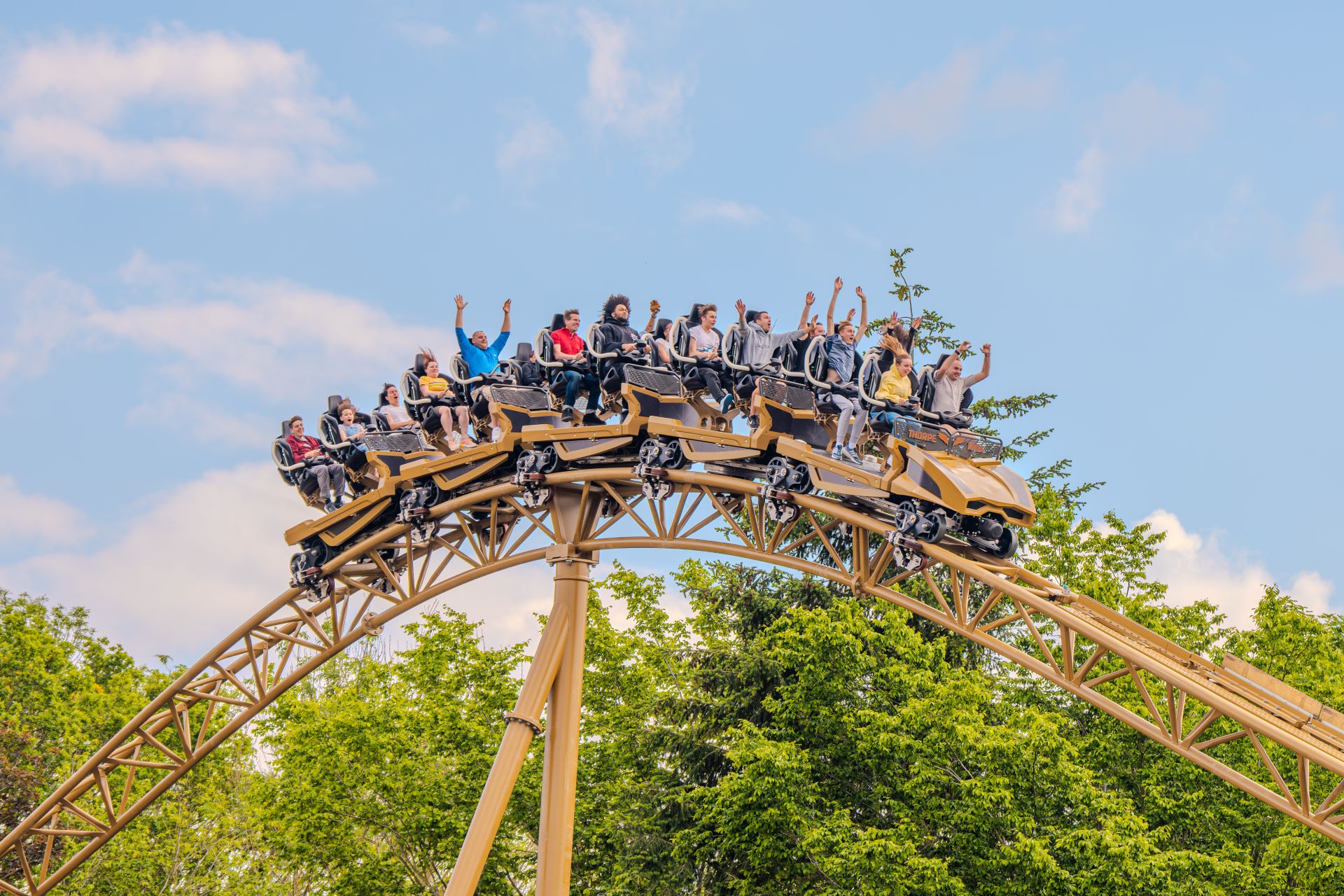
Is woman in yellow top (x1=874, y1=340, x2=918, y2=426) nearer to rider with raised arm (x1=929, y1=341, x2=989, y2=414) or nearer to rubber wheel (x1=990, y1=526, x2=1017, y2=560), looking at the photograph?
rider with raised arm (x1=929, y1=341, x2=989, y2=414)

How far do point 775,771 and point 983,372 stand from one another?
26.8 ft

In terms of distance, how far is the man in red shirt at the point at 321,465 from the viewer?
51.3ft

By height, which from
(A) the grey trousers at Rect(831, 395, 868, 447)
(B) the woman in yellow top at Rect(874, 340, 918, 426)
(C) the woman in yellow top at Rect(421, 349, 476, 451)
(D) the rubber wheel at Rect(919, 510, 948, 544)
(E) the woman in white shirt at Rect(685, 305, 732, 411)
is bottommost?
(D) the rubber wheel at Rect(919, 510, 948, 544)

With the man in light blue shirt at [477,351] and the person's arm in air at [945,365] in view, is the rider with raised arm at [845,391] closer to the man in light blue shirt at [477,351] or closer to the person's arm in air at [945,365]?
the person's arm in air at [945,365]

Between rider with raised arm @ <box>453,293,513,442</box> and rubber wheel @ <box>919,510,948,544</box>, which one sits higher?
rider with raised arm @ <box>453,293,513,442</box>

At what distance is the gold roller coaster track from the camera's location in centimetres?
943

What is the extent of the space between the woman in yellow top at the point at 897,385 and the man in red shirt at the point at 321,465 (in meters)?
6.78

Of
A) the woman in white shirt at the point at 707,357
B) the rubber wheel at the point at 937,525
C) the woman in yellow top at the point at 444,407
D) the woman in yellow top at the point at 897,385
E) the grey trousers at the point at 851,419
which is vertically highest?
the woman in yellow top at the point at 444,407

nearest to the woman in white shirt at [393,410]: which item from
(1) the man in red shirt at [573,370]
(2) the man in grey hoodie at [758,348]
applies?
(1) the man in red shirt at [573,370]

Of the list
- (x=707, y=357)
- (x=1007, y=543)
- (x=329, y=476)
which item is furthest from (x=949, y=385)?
(x=329, y=476)

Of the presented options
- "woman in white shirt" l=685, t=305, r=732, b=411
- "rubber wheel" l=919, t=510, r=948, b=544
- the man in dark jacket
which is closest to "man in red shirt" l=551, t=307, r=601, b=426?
the man in dark jacket

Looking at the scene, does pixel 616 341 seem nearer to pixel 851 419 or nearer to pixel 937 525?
pixel 851 419

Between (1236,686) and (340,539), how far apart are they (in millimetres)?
9287

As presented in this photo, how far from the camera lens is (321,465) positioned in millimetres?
15633
